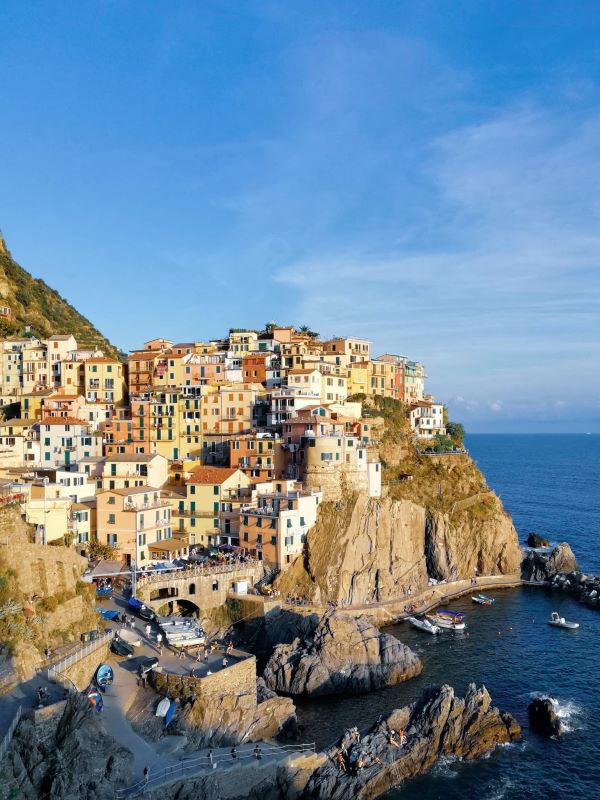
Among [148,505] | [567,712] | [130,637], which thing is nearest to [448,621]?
[567,712]

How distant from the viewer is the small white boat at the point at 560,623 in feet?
207

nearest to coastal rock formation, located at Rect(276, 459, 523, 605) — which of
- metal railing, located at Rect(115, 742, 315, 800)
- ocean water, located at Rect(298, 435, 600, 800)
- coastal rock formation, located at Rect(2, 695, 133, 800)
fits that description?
ocean water, located at Rect(298, 435, 600, 800)

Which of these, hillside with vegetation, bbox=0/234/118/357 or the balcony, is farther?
hillside with vegetation, bbox=0/234/118/357

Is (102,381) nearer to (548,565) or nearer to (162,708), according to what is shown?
(162,708)

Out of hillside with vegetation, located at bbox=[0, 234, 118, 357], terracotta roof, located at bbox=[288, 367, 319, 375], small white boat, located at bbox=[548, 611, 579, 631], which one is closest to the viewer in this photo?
small white boat, located at bbox=[548, 611, 579, 631]

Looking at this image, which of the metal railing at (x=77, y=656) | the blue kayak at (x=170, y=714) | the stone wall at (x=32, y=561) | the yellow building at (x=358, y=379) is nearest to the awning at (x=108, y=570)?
the stone wall at (x=32, y=561)

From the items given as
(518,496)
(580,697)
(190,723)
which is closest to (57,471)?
(190,723)

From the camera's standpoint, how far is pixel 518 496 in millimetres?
148375

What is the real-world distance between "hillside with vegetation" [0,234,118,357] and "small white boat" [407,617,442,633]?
6942 centimetres

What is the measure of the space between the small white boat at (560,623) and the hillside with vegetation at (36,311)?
77.4 metres

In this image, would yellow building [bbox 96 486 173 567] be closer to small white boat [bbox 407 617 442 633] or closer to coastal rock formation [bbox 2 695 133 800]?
small white boat [bbox 407 617 442 633]

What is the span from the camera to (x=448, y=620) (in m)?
63.3

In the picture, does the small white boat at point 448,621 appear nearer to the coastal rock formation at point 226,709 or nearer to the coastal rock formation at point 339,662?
the coastal rock formation at point 339,662

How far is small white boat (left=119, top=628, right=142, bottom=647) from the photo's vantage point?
149 feet
